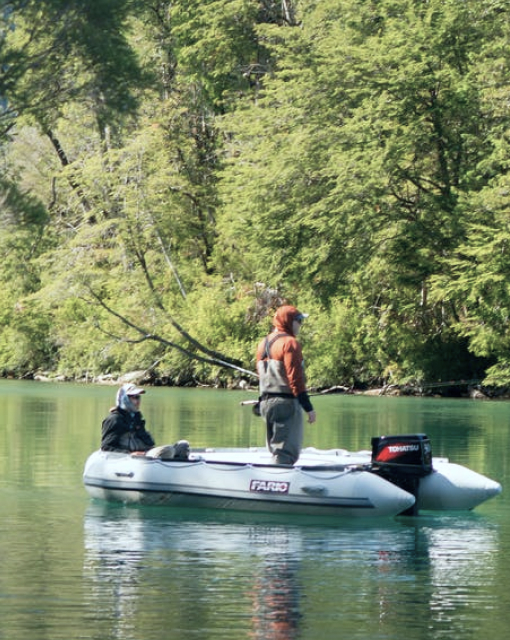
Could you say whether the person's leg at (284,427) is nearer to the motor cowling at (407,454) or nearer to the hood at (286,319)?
the hood at (286,319)

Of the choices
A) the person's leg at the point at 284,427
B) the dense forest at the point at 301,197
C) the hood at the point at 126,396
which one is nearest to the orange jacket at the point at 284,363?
the person's leg at the point at 284,427

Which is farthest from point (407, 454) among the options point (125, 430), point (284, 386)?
point (125, 430)

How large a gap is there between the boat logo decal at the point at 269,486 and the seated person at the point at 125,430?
1659 mm

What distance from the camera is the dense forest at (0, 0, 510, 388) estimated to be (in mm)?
34250

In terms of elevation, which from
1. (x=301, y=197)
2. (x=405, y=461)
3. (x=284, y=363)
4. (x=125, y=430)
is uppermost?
(x=301, y=197)

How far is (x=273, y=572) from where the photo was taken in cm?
956

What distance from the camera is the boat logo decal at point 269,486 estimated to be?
1234cm

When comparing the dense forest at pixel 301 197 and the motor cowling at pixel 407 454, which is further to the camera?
the dense forest at pixel 301 197

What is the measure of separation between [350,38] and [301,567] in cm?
2845

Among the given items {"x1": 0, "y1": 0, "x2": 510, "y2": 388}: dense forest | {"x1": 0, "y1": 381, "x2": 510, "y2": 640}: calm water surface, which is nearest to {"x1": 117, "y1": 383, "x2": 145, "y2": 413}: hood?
{"x1": 0, "y1": 381, "x2": 510, "y2": 640}: calm water surface

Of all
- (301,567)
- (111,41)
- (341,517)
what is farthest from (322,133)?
(301,567)

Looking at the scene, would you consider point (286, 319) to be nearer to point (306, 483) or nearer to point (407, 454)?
point (306, 483)

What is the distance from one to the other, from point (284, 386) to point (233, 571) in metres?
3.09

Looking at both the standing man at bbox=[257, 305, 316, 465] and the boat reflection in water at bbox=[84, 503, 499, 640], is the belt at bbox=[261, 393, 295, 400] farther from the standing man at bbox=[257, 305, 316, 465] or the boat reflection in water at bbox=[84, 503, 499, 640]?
the boat reflection in water at bbox=[84, 503, 499, 640]
